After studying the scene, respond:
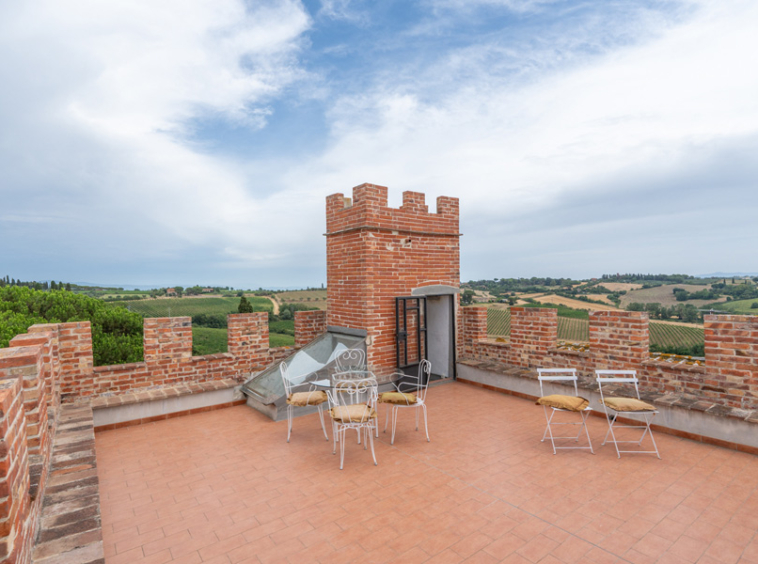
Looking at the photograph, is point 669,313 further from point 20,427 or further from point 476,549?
point 20,427

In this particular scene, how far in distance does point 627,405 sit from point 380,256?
4.28 meters

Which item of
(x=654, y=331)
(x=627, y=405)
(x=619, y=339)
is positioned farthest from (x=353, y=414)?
(x=654, y=331)

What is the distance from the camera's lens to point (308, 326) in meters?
7.82

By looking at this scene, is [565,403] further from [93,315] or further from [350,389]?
[93,315]

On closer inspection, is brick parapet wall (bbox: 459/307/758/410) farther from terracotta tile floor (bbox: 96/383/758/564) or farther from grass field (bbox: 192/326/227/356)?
grass field (bbox: 192/326/227/356)

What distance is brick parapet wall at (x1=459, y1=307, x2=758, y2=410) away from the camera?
4.67 metres

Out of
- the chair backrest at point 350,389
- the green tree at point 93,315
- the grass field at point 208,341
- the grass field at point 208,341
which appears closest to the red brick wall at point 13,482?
the chair backrest at point 350,389

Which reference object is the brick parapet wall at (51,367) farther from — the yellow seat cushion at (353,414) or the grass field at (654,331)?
the grass field at (654,331)

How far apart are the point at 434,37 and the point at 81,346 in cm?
847

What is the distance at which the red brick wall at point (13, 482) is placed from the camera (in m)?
1.59

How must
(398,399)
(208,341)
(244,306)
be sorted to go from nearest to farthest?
(398,399) < (244,306) < (208,341)

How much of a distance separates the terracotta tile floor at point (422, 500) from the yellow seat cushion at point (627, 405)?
1.88 feet

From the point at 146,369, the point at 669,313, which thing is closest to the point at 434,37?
the point at 669,313

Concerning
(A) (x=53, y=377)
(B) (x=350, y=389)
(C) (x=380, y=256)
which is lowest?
(B) (x=350, y=389)
